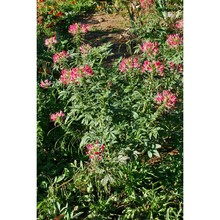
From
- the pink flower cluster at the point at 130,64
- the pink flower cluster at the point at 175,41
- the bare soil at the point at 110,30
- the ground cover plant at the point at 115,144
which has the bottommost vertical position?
the ground cover plant at the point at 115,144

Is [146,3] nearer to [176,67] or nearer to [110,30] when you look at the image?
[110,30]

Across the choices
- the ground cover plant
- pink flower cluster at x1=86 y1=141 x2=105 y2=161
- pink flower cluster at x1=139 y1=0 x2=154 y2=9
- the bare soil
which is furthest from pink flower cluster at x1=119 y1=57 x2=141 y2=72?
pink flower cluster at x1=139 y1=0 x2=154 y2=9

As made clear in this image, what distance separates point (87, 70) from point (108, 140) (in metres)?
0.46

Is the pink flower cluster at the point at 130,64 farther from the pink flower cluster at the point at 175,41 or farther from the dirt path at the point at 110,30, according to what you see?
the dirt path at the point at 110,30

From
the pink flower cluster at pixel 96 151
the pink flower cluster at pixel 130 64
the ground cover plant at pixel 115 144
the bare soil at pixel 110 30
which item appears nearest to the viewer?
the pink flower cluster at pixel 96 151

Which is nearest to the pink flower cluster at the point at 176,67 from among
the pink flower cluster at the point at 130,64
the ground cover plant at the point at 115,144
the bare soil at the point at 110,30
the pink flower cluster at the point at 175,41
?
the ground cover plant at the point at 115,144

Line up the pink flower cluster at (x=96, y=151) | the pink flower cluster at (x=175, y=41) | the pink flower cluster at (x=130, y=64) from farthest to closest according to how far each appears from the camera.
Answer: the pink flower cluster at (x=175, y=41), the pink flower cluster at (x=130, y=64), the pink flower cluster at (x=96, y=151)

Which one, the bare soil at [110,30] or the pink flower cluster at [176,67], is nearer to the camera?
the pink flower cluster at [176,67]

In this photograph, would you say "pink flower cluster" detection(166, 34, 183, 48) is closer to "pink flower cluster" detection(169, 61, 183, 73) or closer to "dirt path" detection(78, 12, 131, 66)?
"pink flower cluster" detection(169, 61, 183, 73)

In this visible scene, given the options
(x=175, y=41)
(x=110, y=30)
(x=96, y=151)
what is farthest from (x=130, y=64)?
(x=110, y=30)

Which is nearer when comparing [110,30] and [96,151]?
[96,151]

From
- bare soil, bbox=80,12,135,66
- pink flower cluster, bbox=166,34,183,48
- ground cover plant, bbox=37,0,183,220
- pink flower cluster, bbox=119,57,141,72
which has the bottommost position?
ground cover plant, bbox=37,0,183,220

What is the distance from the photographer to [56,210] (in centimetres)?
237

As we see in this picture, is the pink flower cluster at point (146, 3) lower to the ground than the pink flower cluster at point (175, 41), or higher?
higher
